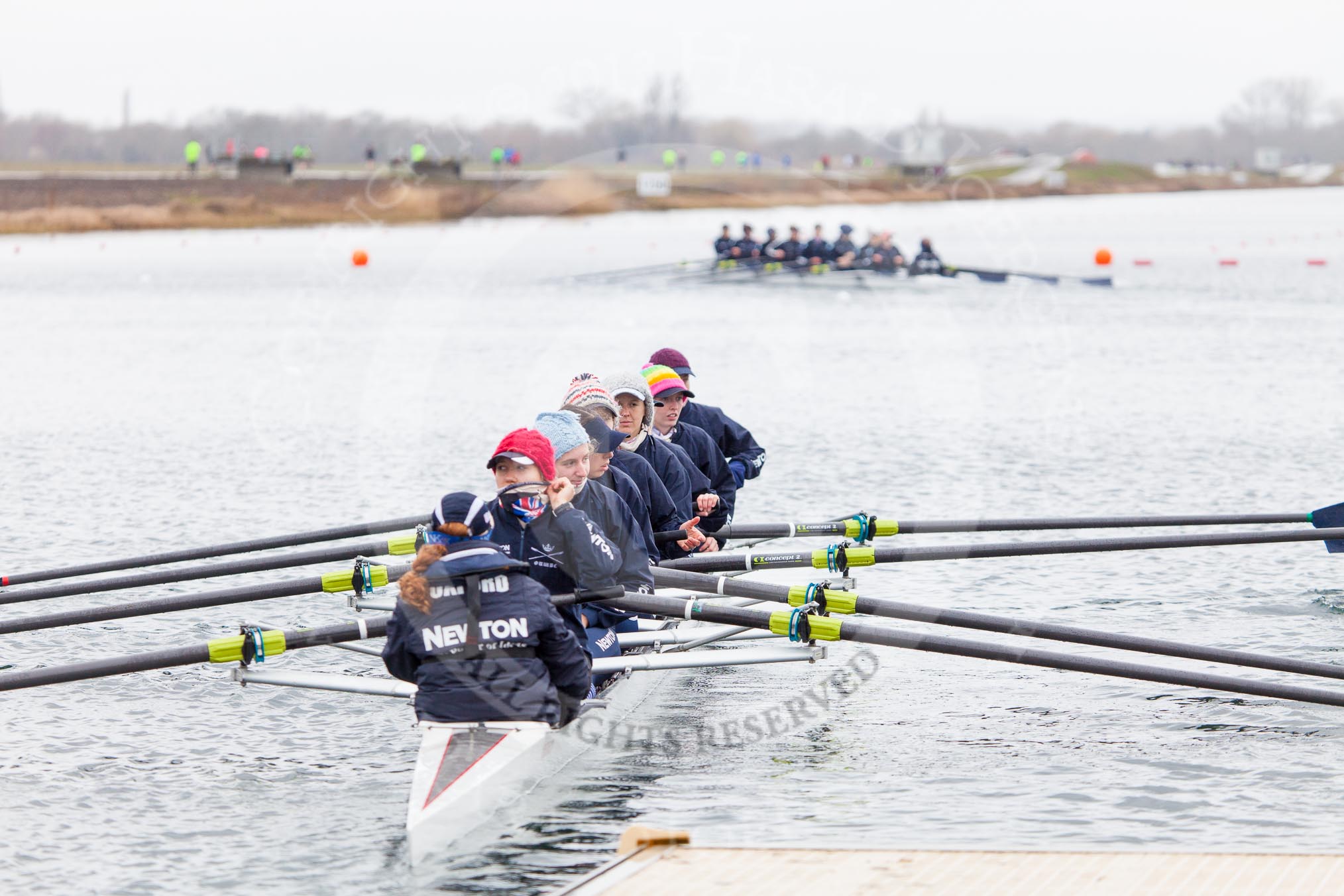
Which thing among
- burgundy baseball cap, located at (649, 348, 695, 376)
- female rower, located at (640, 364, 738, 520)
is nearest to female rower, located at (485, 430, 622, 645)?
female rower, located at (640, 364, 738, 520)

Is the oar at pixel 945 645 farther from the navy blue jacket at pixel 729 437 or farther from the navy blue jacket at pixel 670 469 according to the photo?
the navy blue jacket at pixel 729 437

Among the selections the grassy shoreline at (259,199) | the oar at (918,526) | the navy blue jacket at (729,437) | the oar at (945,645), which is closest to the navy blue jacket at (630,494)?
the oar at (945,645)

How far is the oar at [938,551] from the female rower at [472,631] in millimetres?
2836

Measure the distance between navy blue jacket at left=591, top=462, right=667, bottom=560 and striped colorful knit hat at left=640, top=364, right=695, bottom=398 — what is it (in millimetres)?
1916

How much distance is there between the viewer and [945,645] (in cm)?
854

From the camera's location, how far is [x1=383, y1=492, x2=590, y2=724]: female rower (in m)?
7.17

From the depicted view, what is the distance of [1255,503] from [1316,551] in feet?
8.74

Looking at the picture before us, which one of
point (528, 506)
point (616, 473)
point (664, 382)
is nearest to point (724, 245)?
point (664, 382)

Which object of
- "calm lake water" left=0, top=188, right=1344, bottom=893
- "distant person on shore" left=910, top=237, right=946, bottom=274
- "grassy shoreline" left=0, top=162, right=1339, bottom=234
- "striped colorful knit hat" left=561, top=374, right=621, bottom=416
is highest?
"grassy shoreline" left=0, top=162, right=1339, bottom=234

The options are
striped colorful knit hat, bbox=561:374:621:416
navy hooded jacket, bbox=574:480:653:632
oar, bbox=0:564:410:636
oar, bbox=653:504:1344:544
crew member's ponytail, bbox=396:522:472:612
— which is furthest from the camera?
oar, bbox=653:504:1344:544

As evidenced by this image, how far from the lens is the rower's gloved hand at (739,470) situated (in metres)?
12.5

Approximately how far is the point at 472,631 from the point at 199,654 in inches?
70.4

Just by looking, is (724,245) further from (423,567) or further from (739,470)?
(423,567)

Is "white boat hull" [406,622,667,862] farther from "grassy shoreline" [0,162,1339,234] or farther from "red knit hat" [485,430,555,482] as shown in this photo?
"grassy shoreline" [0,162,1339,234]
